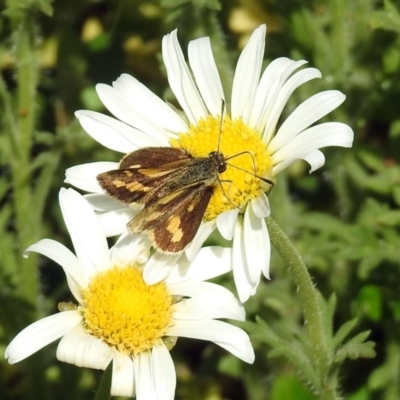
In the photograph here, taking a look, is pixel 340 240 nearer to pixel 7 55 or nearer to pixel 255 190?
pixel 255 190

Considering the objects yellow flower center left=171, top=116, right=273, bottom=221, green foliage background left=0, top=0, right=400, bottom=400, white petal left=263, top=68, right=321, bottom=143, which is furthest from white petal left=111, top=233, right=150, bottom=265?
green foliage background left=0, top=0, right=400, bottom=400

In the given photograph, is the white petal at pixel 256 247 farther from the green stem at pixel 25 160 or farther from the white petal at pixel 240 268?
the green stem at pixel 25 160

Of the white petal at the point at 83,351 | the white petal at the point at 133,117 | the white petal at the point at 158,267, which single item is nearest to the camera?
the white petal at the point at 83,351

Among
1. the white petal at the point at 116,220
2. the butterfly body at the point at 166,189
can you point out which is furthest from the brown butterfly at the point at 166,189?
the white petal at the point at 116,220

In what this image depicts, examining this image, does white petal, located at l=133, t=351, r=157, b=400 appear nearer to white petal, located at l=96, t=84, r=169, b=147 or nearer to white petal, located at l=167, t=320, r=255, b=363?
white petal, located at l=167, t=320, r=255, b=363

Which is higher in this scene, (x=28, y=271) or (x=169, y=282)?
(x=28, y=271)

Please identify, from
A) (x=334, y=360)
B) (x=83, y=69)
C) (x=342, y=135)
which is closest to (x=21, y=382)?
(x=83, y=69)

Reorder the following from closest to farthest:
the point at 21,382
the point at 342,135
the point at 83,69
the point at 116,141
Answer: the point at 342,135, the point at 116,141, the point at 21,382, the point at 83,69
